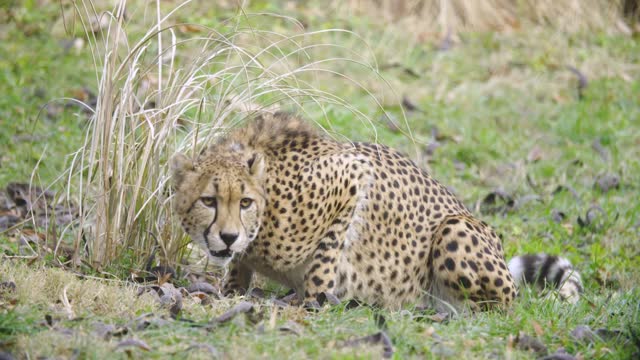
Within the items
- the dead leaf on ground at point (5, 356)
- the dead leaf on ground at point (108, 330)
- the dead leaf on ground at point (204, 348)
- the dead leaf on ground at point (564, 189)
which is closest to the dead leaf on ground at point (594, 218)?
the dead leaf on ground at point (564, 189)

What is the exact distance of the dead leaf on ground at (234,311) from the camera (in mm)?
4426

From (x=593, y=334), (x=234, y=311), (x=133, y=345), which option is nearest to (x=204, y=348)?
(x=133, y=345)

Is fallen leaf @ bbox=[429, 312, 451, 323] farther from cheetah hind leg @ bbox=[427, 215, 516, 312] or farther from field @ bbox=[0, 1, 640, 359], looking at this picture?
cheetah hind leg @ bbox=[427, 215, 516, 312]

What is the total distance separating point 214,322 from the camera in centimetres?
439

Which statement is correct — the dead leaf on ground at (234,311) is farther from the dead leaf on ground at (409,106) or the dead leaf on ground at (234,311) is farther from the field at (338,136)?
the dead leaf on ground at (409,106)

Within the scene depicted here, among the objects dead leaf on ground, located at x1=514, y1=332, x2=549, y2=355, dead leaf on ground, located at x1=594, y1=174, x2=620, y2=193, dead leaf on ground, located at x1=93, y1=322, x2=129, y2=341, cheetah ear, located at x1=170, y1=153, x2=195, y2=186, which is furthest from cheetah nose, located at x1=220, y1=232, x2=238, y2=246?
dead leaf on ground, located at x1=594, y1=174, x2=620, y2=193

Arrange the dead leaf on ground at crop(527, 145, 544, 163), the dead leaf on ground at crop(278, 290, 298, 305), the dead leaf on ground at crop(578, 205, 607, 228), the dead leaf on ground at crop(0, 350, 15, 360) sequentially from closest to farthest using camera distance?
the dead leaf on ground at crop(0, 350, 15, 360) < the dead leaf on ground at crop(278, 290, 298, 305) < the dead leaf on ground at crop(578, 205, 607, 228) < the dead leaf on ground at crop(527, 145, 544, 163)

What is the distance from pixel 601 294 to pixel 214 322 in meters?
2.94

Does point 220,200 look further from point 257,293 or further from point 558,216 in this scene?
point 558,216

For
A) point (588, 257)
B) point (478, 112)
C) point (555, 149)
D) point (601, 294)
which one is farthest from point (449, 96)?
point (601, 294)

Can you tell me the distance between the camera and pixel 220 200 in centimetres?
500

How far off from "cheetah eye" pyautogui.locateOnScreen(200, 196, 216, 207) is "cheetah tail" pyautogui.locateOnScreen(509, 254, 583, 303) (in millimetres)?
2095

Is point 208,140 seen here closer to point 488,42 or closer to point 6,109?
point 6,109

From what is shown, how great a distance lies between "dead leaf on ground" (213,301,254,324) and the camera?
14.5 feet
